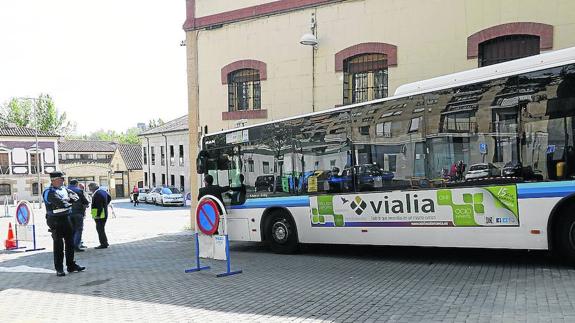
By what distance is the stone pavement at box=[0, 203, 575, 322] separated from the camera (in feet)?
19.8

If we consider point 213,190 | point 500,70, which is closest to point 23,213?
point 213,190

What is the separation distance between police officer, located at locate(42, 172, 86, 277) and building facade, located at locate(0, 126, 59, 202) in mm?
57536

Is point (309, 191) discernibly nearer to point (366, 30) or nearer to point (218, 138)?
point (218, 138)

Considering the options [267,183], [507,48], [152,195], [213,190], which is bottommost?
[152,195]

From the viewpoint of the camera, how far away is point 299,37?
619 inches

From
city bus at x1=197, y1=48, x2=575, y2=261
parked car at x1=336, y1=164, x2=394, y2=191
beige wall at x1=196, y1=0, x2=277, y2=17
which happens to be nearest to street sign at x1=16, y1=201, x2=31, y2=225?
city bus at x1=197, y1=48, x2=575, y2=261

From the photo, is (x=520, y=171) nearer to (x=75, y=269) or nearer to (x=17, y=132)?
(x=75, y=269)

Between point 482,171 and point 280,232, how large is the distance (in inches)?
191

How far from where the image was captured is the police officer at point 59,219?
364 inches

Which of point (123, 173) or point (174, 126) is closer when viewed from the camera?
point (174, 126)

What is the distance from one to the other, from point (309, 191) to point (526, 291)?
202 inches

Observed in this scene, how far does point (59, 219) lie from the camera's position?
9.25 meters

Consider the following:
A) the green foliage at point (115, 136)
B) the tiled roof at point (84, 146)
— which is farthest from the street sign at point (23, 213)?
the green foliage at point (115, 136)

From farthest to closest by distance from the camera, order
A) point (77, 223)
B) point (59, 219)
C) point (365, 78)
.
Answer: point (365, 78), point (77, 223), point (59, 219)
